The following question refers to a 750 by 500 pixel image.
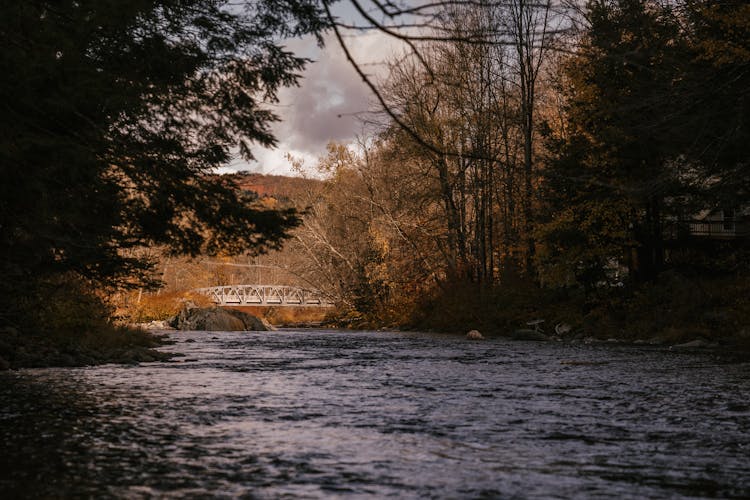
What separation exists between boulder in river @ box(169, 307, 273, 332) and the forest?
11.2ft

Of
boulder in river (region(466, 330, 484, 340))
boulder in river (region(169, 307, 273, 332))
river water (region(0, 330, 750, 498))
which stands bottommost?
river water (region(0, 330, 750, 498))

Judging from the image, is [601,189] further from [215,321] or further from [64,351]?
[215,321]

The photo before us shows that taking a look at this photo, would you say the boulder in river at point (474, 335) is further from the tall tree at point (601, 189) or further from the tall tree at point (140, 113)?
the tall tree at point (140, 113)

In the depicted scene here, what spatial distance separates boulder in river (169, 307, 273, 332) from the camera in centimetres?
4228

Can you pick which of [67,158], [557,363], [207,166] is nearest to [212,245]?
[207,166]

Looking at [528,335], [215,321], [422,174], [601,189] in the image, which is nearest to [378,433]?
[528,335]

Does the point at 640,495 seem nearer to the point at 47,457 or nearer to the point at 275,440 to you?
the point at 275,440

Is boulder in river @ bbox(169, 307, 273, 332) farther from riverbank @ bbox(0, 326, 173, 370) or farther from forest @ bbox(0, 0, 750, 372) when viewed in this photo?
riverbank @ bbox(0, 326, 173, 370)

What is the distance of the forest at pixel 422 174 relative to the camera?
25.5 feet

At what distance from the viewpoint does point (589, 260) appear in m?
29.2

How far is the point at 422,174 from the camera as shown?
36281 mm

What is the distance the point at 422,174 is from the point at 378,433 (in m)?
29.0

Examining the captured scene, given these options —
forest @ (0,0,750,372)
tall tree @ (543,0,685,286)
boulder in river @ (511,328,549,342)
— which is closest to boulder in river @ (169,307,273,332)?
forest @ (0,0,750,372)

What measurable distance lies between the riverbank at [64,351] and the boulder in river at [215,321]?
2133 cm
